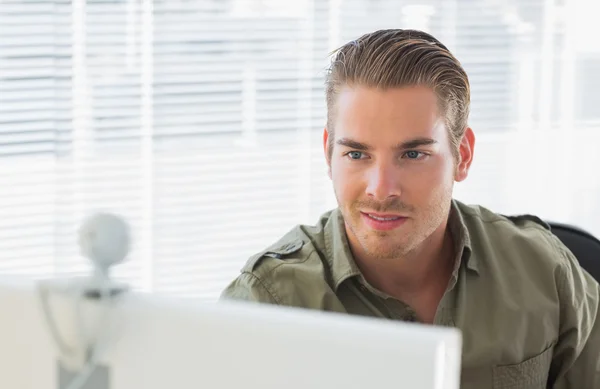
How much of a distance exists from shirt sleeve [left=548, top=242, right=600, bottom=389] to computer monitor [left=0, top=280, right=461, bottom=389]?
0.95 m

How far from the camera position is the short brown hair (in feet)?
4.76

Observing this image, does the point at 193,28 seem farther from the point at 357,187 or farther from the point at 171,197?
the point at 357,187

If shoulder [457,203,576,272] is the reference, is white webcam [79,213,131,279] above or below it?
above

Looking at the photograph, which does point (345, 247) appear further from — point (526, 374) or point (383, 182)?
point (526, 374)

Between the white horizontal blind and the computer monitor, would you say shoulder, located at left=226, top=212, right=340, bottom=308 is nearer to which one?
the computer monitor

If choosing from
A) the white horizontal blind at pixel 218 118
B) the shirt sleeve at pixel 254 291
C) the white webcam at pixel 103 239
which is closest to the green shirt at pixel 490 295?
the shirt sleeve at pixel 254 291

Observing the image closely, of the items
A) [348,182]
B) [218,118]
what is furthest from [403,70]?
[218,118]

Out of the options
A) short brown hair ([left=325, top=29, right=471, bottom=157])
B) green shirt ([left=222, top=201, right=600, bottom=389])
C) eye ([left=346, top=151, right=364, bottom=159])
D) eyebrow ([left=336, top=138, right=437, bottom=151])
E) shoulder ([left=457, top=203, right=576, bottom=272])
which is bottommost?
green shirt ([left=222, top=201, right=600, bottom=389])

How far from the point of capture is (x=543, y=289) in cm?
155

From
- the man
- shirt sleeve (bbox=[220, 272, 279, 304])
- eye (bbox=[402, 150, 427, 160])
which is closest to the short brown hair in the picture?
the man

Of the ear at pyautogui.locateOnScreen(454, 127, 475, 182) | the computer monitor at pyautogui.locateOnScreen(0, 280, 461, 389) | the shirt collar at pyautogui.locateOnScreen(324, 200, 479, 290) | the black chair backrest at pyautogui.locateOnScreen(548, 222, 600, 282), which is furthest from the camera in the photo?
the black chair backrest at pyautogui.locateOnScreen(548, 222, 600, 282)

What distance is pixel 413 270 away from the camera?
1543mm

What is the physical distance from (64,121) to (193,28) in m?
0.49

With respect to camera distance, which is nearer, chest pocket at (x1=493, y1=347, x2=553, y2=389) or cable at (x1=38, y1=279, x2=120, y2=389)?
cable at (x1=38, y1=279, x2=120, y2=389)
